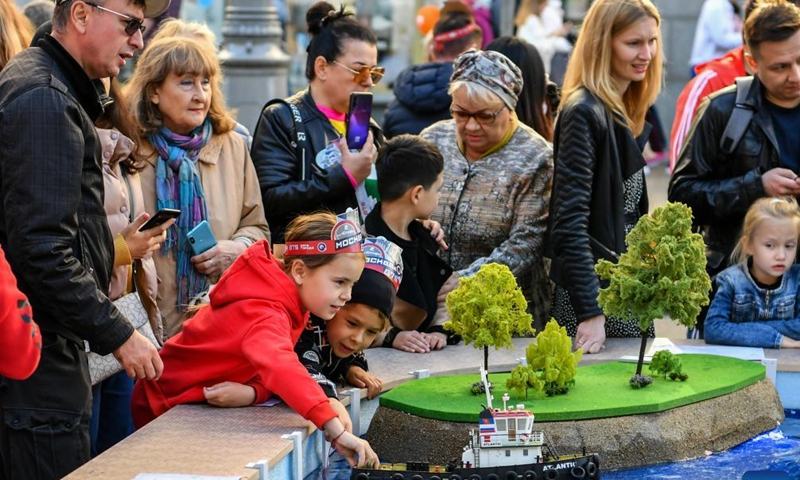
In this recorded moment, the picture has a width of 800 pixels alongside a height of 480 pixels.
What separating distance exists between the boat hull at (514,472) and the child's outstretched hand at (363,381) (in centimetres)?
110

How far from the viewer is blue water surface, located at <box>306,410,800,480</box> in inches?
197

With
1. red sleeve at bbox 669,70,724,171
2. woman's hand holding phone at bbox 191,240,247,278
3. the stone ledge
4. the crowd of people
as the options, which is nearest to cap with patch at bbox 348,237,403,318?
the crowd of people

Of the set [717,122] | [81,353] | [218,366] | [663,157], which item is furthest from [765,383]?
[663,157]

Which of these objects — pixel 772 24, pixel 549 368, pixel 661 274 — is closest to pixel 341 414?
pixel 549 368

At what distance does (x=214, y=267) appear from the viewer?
5859 mm

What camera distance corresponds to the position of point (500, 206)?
648 centimetres

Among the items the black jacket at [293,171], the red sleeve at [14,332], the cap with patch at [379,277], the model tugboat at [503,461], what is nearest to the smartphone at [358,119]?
the black jacket at [293,171]

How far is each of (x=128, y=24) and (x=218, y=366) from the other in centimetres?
145

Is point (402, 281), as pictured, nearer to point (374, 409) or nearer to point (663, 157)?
point (374, 409)

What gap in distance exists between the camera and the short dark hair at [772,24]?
6504 mm

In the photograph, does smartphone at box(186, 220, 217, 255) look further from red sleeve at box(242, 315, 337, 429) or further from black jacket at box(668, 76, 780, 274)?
black jacket at box(668, 76, 780, 274)

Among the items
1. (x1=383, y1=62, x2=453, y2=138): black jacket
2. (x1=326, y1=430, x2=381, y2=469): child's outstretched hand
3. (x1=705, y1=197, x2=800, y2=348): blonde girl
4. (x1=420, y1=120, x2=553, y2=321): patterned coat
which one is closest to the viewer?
(x1=326, y1=430, x2=381, y2=469): child's outstretched hand

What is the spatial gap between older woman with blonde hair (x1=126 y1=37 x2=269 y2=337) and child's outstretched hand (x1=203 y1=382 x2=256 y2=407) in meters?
0.92

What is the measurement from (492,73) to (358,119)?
2.39ft
